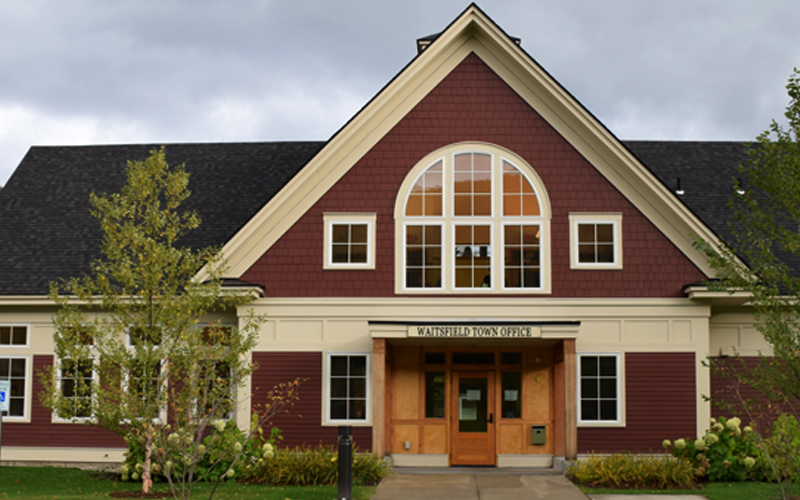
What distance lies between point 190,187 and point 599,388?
11.6 metres

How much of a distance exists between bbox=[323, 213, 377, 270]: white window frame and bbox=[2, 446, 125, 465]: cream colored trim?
626cm

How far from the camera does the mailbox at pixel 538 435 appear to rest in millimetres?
17094

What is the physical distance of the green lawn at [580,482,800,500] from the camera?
12.7 metres

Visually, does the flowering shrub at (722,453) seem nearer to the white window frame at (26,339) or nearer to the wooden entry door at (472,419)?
the wooden entry door at (472,419)

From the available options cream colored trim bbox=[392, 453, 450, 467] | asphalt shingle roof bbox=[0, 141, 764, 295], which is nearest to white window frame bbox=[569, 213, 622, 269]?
asphalt shingle roof bbox=[0, 141, 764, 295]

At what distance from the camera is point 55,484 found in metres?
14.5

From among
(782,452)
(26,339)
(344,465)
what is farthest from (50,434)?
(782,452)

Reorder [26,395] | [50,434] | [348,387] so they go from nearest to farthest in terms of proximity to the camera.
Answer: [348,387] < [50,434] < [26,395]

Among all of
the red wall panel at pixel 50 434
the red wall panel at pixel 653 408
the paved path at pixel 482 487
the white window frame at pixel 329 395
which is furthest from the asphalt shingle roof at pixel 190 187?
the paved path at pixel 482 487

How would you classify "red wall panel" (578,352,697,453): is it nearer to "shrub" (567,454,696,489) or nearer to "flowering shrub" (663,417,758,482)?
"flowering shrub" (663,417,758,482)

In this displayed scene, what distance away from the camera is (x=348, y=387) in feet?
55.2

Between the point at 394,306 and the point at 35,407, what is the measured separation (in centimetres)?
838

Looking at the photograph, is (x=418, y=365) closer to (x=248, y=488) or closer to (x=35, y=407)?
(x=248, y=488)

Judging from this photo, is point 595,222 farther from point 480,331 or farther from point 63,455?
point 63,455
